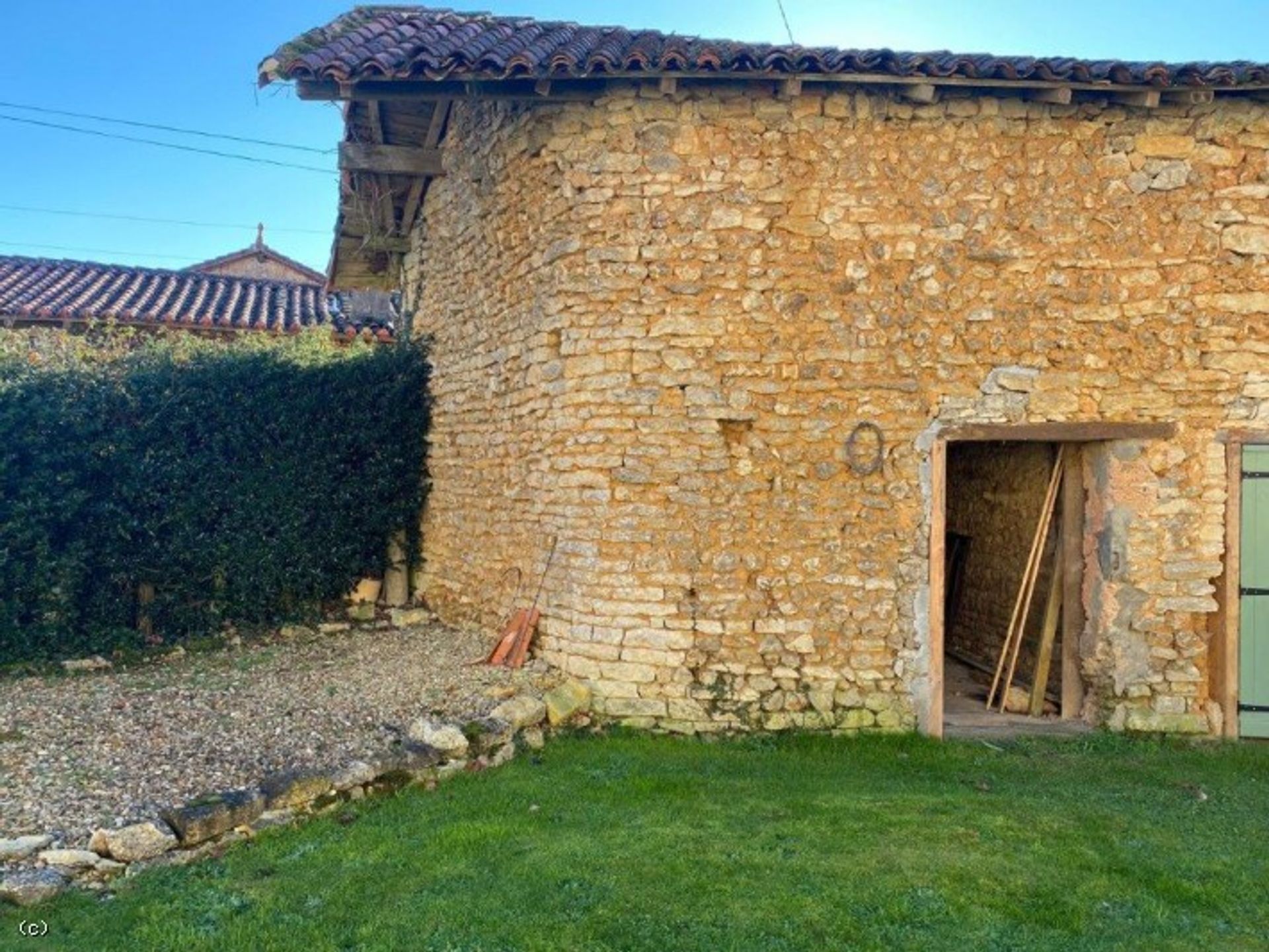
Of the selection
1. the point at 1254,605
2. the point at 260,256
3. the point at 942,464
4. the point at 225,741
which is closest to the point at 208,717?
the point at 225,741

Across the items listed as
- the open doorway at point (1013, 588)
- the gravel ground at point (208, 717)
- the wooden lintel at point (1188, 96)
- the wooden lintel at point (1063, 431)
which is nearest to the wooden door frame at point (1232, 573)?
the wooden lintel at point (1063, 431)

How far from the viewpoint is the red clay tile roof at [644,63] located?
20.5ft

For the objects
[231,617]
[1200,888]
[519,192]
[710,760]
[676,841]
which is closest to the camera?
[1200,888]

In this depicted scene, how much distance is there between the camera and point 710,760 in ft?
20.3

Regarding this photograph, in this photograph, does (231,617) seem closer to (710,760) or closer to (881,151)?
(710,760)

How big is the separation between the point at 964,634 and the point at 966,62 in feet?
20.0

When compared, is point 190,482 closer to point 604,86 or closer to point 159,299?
point 604,86

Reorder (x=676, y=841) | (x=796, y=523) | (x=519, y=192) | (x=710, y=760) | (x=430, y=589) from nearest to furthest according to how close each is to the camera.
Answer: (x=676, y=841)
(x=710, y=760)
(x=796, y=523)
(x=519, y=192)
(x=430, y=589)

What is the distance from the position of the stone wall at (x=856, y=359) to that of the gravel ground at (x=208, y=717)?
4.61ft

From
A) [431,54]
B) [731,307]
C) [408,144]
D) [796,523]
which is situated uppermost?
[408,144]

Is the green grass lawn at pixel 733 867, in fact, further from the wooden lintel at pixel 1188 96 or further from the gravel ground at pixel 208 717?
the wooden lintel at pixel 1188 96

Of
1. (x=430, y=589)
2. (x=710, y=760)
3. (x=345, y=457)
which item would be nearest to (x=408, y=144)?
(x=345, y=457)

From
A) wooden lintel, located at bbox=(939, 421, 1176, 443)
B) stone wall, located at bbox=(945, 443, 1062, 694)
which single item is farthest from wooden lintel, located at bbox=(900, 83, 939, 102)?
stone wall, located at bbox=(945, 443, 1062, 694)

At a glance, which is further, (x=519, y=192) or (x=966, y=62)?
(x=519, y=192)
